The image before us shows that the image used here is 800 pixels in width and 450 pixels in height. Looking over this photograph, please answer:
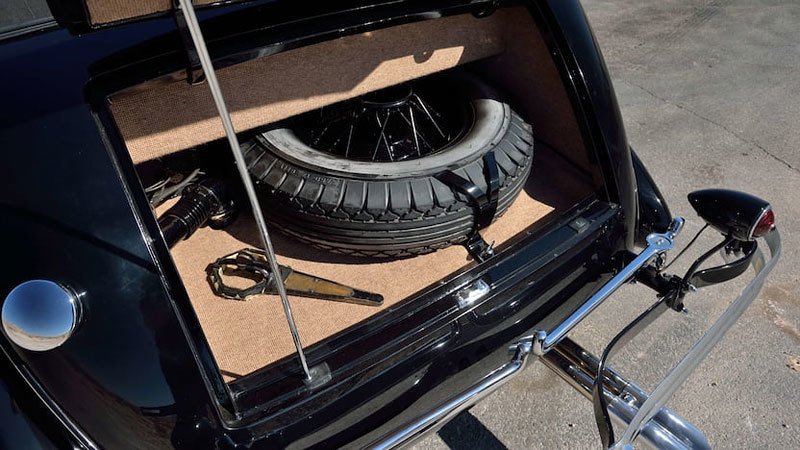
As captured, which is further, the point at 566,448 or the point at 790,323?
the point at 790,323

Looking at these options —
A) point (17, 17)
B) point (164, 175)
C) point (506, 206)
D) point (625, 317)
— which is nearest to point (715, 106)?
point (625, 317)

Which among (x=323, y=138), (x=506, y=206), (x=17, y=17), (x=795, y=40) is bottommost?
(x=795, y=40)

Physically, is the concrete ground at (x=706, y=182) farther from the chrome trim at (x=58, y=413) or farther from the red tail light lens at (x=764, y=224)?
the chrome trim at (x=58, y=413)

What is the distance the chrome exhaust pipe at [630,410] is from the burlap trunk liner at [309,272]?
42 cm

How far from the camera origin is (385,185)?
5.04 ft

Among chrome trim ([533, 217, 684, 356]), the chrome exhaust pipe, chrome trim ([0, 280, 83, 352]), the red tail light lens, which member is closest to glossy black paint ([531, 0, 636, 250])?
chrome trim ([533, 217, 684, 356])

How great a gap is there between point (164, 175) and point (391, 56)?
94 centimetres

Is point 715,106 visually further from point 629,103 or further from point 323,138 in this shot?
point 323,138

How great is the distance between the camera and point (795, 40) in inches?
215

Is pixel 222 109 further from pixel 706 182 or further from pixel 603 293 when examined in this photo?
pixel 706 182

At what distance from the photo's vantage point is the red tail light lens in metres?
1.61

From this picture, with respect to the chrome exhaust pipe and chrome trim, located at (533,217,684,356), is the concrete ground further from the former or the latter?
chrome trim, located at (533,217,684,356)

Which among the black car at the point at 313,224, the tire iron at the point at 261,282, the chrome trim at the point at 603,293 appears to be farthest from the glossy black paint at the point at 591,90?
the tire iron at the point at 261,282

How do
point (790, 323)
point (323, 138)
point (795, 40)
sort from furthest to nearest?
point (795, 40), point (790, 323), point (323, 138)
